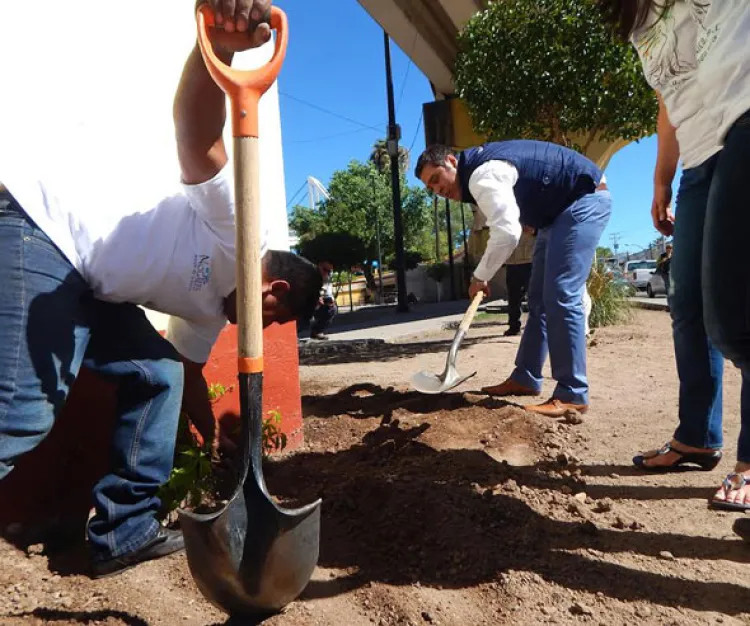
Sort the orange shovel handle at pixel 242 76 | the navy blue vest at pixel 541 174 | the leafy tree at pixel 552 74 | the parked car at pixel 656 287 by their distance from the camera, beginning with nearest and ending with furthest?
the orange shovel handle at pixel 242 76 < the navy blue vest at pixel 541 174 < the leafy tree at pixel 552 74 < the parked car at pixel 656 287

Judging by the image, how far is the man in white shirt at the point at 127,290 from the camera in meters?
1.39

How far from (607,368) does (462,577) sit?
11.8 feet

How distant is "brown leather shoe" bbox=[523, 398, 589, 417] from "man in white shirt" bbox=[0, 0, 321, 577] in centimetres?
160

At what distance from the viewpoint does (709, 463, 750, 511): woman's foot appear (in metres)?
1.86

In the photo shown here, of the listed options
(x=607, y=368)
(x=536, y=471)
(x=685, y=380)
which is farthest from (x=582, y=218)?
(x=607, y=368)

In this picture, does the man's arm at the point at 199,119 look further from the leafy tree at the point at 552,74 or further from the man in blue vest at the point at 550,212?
the leafy tree at the point at 552,74

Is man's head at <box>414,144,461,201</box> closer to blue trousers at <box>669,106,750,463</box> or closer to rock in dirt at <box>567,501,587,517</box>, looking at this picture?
blue trousers at <box>669,106,750,463</box>

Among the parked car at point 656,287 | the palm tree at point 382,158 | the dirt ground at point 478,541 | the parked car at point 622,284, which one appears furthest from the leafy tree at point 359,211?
the dirt ground at point 478,541

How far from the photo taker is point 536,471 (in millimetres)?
2359

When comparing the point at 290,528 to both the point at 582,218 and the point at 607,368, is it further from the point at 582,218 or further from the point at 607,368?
the point at 607,368

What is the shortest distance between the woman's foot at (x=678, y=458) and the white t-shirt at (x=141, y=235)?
1.74 metres

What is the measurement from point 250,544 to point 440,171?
2.35 m

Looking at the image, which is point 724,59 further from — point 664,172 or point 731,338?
point 664,172

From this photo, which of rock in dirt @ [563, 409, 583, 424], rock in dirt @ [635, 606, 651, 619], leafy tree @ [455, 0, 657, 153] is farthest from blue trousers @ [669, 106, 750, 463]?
leafy tree @ [455, 0, 657, 153]
